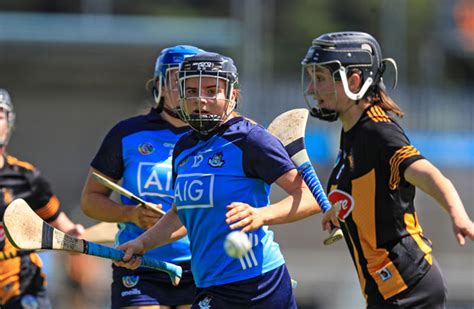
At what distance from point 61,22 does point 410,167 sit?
14839mm

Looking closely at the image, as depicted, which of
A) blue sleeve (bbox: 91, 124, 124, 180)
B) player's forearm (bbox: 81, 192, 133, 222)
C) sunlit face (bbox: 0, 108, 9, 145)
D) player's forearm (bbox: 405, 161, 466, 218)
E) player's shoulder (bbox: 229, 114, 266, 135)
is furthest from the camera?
sunlit face (bbox: 0, 108, 9, 145)

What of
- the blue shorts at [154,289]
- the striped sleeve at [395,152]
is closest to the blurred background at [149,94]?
the blue shorts at [154,289]

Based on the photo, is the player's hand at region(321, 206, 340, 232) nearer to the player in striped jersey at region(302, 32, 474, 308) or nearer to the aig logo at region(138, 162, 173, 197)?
the player in striped jersey at region(302, 32, 474, 308)

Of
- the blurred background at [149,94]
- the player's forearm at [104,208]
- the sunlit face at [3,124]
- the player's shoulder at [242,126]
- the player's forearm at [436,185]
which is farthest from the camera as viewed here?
the blurred background at [149,94]

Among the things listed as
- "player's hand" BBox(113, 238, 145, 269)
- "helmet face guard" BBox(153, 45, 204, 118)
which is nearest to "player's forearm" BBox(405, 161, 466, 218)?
"player's hand" BBox(113, 238, 145, 269)

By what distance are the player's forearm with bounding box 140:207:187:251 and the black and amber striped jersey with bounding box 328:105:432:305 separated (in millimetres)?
742

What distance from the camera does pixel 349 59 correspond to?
469 cm

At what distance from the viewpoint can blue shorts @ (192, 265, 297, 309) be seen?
13.5 feet

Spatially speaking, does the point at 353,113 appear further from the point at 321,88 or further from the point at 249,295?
the point at 249,295

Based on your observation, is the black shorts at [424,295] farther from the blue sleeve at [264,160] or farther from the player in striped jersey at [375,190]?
the blue sleeve at [264,160]

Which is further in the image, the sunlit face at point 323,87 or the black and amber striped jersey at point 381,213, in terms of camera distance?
the sunlit face at point 323,87

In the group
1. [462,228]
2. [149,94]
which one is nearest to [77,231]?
[462,228]

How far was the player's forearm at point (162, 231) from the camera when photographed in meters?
4.40

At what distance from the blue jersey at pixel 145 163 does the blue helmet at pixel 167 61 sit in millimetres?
169
